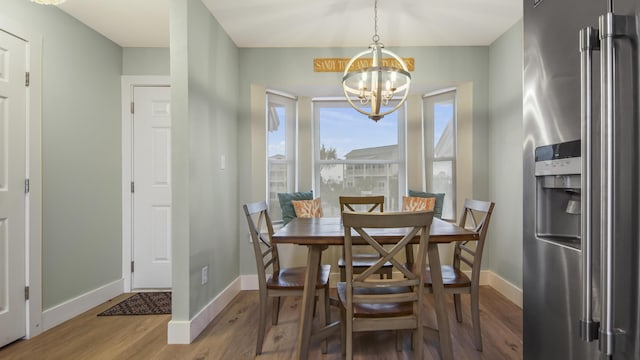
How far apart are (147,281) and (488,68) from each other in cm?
410

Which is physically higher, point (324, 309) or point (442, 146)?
point (442, 146)

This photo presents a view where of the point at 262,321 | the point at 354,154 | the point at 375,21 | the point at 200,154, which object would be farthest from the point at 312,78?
the point at 262,321

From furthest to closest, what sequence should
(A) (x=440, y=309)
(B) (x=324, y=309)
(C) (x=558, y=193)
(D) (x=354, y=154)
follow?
1. (D) (x=354, y=154)
2. (B) (x=324, y=309)
3. (A) (x=440, y=309)
4. (C) (x=558, y=193)

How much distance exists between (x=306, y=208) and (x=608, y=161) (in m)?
2.69

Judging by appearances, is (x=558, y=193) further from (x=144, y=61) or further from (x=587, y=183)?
(x=144, y=61)

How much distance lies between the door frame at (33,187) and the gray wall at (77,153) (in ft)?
0.18

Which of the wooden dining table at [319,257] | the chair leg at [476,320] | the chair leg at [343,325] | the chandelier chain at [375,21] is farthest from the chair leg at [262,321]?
the chandelier chain at [375,21]

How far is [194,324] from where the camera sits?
2.24 meters

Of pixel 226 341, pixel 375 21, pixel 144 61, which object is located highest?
pixel 375 21

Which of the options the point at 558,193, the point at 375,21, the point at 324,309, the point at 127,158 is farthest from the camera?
the point at 127,158

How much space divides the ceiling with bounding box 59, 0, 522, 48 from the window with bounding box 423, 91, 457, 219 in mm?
645

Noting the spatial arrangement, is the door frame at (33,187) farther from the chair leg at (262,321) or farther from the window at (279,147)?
the window at (279,147)

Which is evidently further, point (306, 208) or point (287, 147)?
point (287, 147)

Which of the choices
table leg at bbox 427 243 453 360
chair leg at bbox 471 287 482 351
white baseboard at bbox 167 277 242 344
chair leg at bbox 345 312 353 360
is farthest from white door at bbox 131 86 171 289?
chair leg at bbox 471 287 482 351
